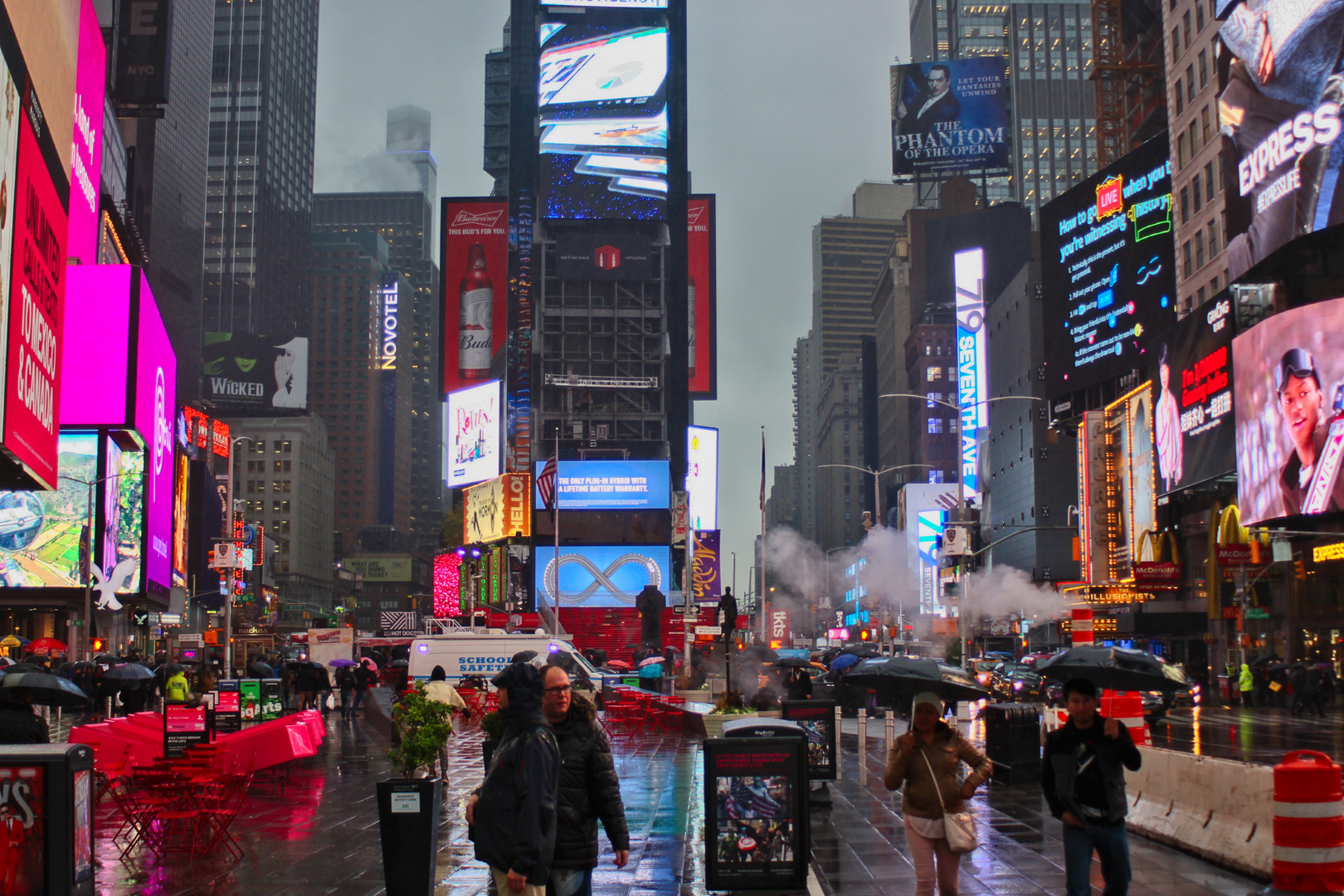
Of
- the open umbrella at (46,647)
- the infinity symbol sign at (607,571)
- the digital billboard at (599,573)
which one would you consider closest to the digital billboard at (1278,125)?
the open umbrella at (46,647)

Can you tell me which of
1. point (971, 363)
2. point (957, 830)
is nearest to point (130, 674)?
point (957, 830)

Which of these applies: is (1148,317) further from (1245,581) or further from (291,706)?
(291,706)

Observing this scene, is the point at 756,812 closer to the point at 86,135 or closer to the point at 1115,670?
the point at 1115,670

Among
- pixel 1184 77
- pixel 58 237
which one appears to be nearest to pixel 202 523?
pixel 1184 77

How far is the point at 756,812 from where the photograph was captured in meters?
10.6

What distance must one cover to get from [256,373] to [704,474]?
5647 centimetres

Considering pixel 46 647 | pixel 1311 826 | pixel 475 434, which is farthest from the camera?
pixel 475 434

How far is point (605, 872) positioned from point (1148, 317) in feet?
213

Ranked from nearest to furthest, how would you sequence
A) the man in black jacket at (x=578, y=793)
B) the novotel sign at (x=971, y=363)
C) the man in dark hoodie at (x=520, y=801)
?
the man in dark hoodie at (x=520, y=801) → the man in black jacket at (x=578, y=793) → the novotel sign at (x=971, y=363)

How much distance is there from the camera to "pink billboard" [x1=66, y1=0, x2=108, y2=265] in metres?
24.1

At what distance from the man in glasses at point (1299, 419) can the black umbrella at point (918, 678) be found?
94.9 feet

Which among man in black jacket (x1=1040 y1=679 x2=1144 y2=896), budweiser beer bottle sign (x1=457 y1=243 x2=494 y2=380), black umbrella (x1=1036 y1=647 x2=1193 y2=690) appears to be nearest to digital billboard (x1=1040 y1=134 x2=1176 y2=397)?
budweiser beer bottle sign (x1=457 y1=243 x2=494 y2=380)

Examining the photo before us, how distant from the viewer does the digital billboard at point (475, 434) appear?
96.5 metres

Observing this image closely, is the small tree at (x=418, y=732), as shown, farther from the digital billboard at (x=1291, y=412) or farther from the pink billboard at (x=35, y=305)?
the digital billboard at (x=1291, y=412)
